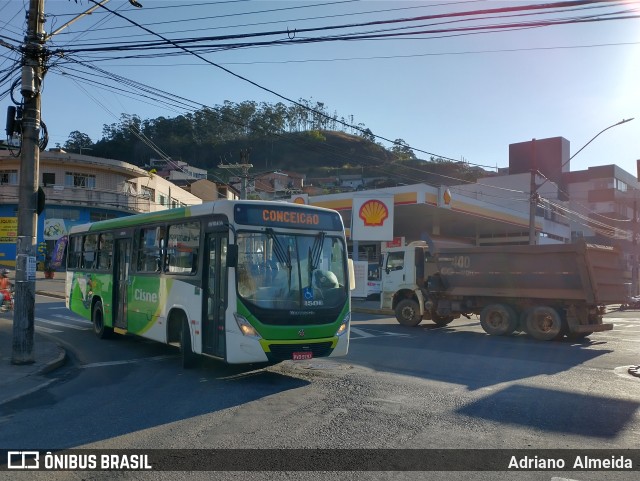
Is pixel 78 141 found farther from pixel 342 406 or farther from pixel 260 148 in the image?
pixel 342 406

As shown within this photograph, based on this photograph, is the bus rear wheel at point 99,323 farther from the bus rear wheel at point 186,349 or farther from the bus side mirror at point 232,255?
the bus side mirror at point 232,255

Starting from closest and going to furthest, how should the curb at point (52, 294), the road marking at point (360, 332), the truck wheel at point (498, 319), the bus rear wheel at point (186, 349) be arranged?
the bus rear wheel at point (186, 349)
the road marking at point (360, 332)
the truck wheel at point (498, 319)
the curb at point (52, 294)

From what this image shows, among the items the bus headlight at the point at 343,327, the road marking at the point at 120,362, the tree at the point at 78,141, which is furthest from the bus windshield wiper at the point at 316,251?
the tree at the point at 78,141

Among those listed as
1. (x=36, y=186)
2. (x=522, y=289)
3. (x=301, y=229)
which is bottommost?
(x=522, y=289)

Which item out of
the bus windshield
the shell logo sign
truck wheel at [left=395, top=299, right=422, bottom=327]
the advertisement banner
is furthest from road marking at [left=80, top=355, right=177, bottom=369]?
the advertisement banner

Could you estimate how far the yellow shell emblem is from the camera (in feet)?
99.9

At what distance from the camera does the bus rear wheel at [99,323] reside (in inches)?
556

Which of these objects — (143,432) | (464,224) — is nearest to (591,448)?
(143,432)

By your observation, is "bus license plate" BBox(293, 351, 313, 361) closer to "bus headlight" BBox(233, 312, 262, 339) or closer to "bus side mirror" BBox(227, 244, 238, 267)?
"bus headlight" BBox(233, 312, 262, 339)

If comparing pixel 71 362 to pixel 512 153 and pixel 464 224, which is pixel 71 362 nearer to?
pixel 464 224

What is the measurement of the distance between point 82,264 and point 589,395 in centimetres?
1302

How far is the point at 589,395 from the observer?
8.61 m

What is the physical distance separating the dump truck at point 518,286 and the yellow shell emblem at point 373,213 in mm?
11215

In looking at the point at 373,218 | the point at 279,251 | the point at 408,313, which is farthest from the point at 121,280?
the point at 373,218
